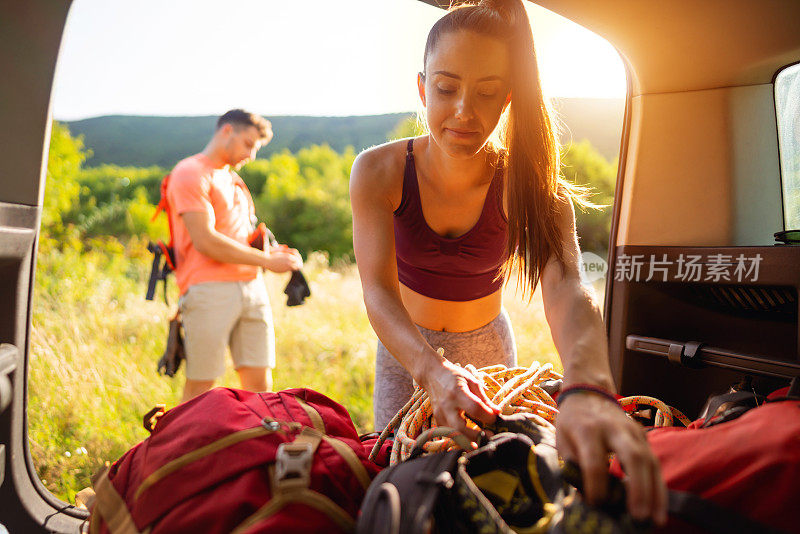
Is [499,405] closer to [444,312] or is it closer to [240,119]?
[444,312]

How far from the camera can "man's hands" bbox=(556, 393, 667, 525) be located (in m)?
0.72

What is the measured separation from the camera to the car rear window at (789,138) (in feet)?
6.24

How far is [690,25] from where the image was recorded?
1.71m

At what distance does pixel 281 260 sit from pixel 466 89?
243 cm

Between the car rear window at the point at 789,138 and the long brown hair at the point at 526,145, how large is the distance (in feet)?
2.88

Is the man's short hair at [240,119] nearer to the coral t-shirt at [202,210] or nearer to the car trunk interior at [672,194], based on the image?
the coral t-shirt at [202,210]

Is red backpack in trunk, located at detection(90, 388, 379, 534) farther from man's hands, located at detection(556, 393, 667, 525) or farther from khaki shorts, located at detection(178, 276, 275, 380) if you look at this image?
khaki shorts, located at detection(178, 276, 275, 380)

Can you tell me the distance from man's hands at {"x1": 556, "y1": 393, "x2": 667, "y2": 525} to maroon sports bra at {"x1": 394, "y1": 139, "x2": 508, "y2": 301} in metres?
0.91

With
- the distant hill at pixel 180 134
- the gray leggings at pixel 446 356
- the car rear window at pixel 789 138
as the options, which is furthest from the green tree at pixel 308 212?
the car rear window at pixel 789 138

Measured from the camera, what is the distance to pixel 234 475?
3.18ft

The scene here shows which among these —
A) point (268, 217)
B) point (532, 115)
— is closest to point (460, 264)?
point (532, 115)

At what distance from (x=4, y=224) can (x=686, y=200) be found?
201 centimetres

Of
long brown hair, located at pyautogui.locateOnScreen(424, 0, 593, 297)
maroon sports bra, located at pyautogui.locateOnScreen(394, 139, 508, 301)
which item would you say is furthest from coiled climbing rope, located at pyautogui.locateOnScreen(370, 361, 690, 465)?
maroon sports bra, located at pyautogui.locateOnScreen(394, 139, 508, 301)

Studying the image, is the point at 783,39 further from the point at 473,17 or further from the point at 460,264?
the point at 460,264
